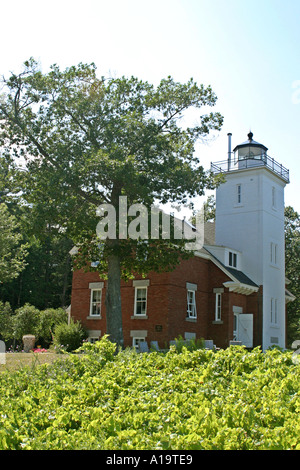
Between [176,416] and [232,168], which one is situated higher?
[232,168]

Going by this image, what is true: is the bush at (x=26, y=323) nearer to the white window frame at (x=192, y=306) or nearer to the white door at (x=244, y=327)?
the white window frame at (x=192, y=306)

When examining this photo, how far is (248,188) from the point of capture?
35969mm

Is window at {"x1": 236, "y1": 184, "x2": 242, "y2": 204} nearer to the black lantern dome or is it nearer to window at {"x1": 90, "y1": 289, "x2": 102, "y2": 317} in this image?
the black lantern dome

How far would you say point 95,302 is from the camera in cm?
3219

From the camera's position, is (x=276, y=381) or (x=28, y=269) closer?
(x=276, y=381)

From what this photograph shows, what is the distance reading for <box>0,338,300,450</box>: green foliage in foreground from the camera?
4863 mm

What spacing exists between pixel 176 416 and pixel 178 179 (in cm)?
1811

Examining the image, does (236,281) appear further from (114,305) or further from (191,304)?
(114,305)

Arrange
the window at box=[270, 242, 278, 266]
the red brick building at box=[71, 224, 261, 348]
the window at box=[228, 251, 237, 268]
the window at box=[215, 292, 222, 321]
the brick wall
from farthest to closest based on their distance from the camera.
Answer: the window at box=[270, 242, 278, 266] < the window at box=[228, 251, 237, 268] < the window at box=[215, 292, 222, 321] < the red brick building at box=[71, 224, 261, 348] < the brick wall

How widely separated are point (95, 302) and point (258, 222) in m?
12.7

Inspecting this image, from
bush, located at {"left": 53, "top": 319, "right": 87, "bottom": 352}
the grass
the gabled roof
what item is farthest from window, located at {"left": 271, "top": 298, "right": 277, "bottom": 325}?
the grass

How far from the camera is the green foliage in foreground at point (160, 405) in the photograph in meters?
4.86
